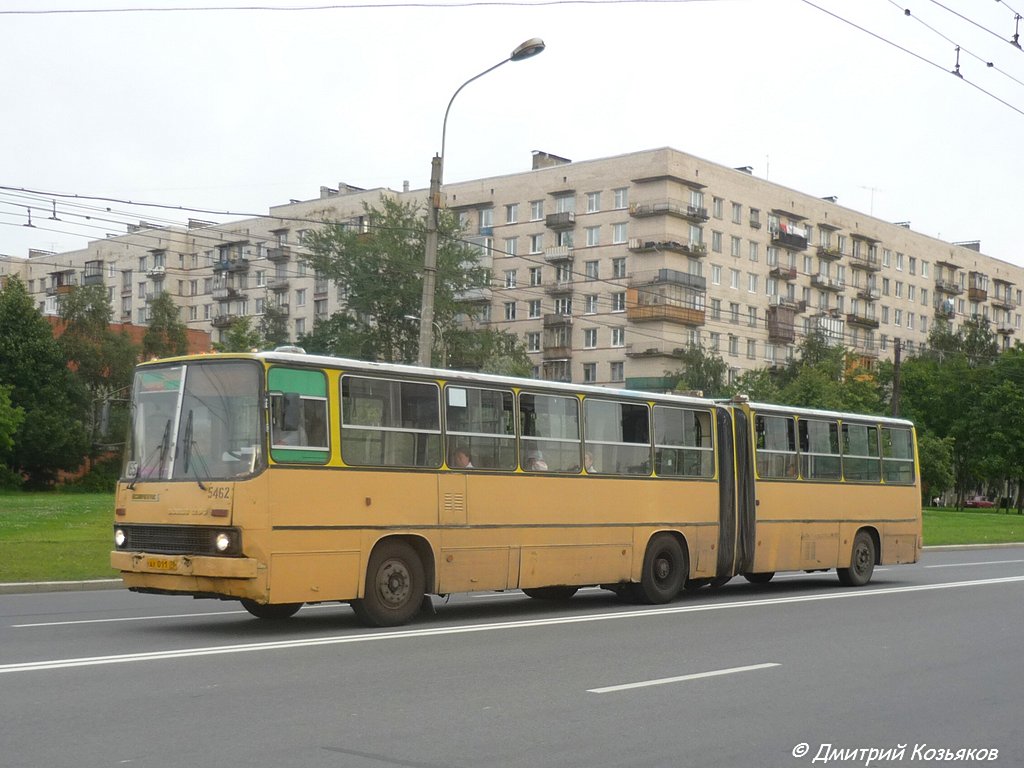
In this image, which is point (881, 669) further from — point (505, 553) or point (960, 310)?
point (960, 310)

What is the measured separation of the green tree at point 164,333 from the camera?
86375 mm

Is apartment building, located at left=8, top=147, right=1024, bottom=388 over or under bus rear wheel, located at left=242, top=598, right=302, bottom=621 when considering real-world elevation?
over

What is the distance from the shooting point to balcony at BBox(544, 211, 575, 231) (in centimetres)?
8862

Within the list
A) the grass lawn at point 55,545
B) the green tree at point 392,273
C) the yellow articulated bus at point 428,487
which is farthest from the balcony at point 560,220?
the yellow articulated bus at point 428,487

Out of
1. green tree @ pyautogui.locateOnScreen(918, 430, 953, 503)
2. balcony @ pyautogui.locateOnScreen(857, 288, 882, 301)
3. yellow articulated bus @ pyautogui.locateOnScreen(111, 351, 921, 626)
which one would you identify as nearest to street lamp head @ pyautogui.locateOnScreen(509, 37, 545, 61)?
yellow articulated bus @ pyautogui.locateOnScreen(111, 351, 921, 626)

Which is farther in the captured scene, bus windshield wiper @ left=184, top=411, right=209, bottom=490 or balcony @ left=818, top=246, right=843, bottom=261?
balcony @ left=818, top=246, right=843, bottom=261

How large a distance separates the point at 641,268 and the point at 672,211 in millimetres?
4075

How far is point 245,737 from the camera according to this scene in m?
7.92

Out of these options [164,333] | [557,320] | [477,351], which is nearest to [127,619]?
[477,351]

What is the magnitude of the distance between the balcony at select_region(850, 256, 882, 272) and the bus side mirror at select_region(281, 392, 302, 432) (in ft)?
301

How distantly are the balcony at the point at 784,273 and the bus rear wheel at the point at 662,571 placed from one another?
7681 cm

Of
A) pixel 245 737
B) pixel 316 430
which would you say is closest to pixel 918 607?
pixel 316 430

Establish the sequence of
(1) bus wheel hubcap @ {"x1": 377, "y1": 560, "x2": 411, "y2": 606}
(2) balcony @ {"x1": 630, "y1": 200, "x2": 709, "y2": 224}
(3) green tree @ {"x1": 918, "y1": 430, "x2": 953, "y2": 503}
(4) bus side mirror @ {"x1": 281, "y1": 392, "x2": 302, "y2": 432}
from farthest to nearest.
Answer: (2) balcony @ {"x1": 630, "y1": 200, "x2": 709, "y2": 224}, (3) green tree @ {"x1": 918, "y1": 430, "x2": 953, "y2": 503}, (1) bus wheel hubcap @ {"x1": 377, "y1": 560, "x2": 411, "y2": 606}, (4) bus side mirror @ {"x1": 281, "y1": 392, "x2": 302, "y2": 432}

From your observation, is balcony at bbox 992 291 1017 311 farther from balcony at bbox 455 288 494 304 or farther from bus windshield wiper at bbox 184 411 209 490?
bus windshield wiper at bbox 184 411 209 490
